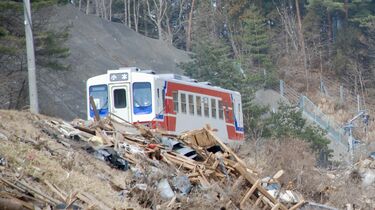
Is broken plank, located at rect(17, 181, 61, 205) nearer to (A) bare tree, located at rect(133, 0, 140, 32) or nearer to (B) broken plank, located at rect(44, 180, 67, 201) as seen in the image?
(B) broken plank, located at rect(44, 180, 67, 201)

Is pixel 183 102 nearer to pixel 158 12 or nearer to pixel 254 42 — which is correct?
pixel 254 42

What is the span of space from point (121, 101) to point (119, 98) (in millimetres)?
114

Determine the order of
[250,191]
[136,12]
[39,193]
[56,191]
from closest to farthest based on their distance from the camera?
[39,193] < [56,191] < [250,191] < [136,12]

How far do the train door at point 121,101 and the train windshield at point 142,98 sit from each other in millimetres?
232

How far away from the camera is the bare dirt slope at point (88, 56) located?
145ft

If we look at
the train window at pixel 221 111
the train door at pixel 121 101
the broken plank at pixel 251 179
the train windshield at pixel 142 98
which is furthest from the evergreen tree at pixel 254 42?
the broken plank at pixel 251 179

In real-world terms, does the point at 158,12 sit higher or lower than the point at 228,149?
higher

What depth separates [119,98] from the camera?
2923cm

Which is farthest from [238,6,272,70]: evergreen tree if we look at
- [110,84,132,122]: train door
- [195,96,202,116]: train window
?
[110,84,132,122]: train door

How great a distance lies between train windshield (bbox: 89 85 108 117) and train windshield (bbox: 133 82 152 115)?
101cm

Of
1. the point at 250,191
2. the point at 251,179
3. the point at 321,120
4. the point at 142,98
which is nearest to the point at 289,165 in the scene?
the point at 142,98

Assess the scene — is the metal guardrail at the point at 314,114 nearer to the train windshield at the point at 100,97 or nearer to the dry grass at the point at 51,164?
the train windshield at the point at 100,97

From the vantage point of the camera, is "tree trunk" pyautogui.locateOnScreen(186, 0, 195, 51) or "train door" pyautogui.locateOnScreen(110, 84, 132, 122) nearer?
"train door" pyautogui.locateOnScreen(110, 84, 132, 122)

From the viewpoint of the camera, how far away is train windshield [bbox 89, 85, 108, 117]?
29.3 m
